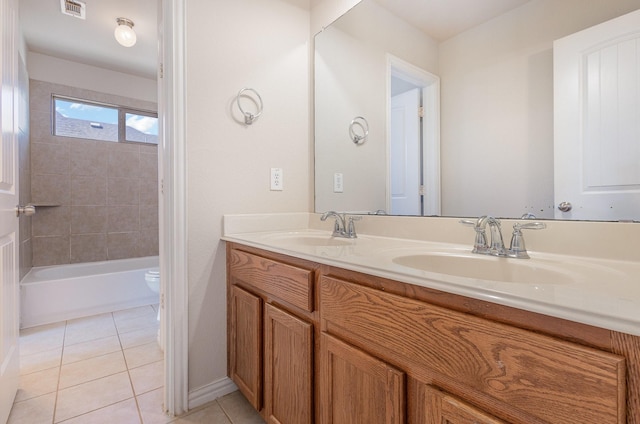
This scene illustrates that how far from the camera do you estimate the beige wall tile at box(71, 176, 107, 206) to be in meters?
2.98

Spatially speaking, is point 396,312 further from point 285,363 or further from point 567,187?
point 567,187

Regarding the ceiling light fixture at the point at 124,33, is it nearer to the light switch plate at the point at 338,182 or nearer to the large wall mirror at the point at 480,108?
the large wall mirror at the point at 480,108

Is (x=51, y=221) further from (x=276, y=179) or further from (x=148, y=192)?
(x=276, y=179)

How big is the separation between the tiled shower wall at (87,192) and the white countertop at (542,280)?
2.65 metres

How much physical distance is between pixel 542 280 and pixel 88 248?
371 cm

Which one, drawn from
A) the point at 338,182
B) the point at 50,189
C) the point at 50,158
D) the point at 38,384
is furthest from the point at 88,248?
the point at 338,182

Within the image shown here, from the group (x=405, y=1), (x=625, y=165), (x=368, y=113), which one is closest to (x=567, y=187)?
(x=625, y=165)

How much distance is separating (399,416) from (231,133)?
52.2 inches

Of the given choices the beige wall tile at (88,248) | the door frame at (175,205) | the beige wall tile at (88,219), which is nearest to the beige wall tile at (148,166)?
the beige wall tile at (88,219)

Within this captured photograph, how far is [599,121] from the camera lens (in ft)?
2.77

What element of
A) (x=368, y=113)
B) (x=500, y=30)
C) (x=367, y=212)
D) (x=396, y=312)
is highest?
(x=500, y=30)

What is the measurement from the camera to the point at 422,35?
128cm

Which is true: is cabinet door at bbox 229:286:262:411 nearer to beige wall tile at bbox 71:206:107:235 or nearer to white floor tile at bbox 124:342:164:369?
white floor tile at bbox 124:342:164:369

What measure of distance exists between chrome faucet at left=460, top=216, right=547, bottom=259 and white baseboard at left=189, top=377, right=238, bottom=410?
1.28 m
